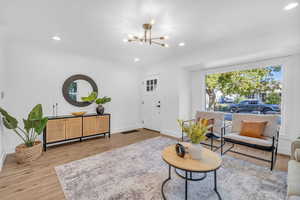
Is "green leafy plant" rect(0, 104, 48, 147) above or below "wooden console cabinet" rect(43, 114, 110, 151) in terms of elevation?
above

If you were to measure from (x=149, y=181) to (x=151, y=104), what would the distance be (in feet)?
10.9

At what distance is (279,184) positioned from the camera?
1.90 m

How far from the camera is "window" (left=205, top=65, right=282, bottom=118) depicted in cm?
312

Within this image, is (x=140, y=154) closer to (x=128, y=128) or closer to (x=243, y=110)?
(x=128, y=128)

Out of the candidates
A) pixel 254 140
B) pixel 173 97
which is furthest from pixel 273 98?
pixel 173 97

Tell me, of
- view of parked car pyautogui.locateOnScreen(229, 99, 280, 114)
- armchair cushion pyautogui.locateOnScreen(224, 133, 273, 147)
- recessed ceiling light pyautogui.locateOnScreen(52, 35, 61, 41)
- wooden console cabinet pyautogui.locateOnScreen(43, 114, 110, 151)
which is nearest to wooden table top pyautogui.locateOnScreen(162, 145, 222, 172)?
armchair cushion pyautogui.locateOnScreen(224, 133, 273, 147)

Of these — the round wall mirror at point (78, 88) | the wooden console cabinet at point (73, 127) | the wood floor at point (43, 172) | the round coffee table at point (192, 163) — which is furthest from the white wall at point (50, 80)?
the round coffee table at point (192, 163)

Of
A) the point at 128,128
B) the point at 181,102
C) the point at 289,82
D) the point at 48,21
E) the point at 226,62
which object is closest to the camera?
the point at 48,21

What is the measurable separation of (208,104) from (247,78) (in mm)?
1268

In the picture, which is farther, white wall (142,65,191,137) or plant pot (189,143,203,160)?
white wall (142,65,191,137)

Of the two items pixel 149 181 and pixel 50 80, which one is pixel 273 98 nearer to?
pixel 149 181

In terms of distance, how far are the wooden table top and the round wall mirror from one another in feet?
10.3

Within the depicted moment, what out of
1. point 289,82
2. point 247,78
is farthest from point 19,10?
point 289,82

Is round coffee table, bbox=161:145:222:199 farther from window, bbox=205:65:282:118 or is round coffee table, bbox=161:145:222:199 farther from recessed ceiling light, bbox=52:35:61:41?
recessed ceiling light, bbox=52:35:61:41
